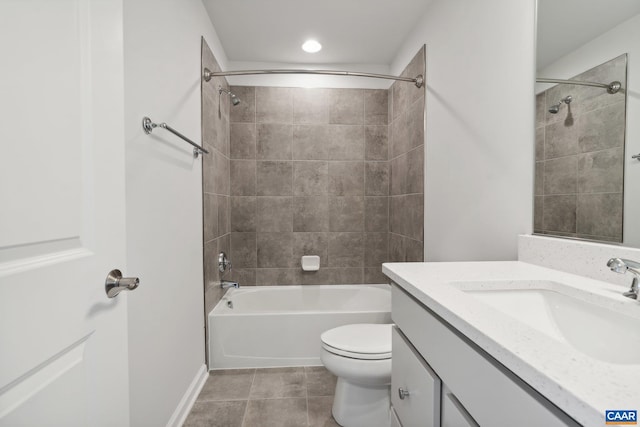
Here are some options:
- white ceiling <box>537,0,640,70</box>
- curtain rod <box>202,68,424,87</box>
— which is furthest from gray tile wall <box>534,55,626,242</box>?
curtain rod <box>202,68,424,87</box>

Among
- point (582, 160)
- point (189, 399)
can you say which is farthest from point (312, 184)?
point (582, 160)

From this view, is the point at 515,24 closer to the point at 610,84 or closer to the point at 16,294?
the point at 610,84

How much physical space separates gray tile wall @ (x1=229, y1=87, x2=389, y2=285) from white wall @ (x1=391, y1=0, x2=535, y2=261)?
2.98ft

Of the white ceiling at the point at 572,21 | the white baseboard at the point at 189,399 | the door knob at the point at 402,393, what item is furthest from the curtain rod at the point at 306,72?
the white baseboard at the point at 189,399

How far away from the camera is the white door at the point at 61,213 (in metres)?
0.45

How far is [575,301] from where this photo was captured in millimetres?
821

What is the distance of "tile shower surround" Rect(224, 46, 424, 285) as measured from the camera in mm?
2846

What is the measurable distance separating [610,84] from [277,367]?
2369 millimetres

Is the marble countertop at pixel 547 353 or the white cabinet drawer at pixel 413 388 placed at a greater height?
the marble countertop at pixel 547 353

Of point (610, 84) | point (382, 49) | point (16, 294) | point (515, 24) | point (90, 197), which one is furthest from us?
point (382, 49)

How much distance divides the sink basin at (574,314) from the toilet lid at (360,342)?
30.8 inches

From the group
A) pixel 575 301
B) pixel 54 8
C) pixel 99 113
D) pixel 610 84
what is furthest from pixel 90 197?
pixel 610 84

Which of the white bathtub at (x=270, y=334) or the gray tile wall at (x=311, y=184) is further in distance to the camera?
the gray tile wall at (x=311, y=184)

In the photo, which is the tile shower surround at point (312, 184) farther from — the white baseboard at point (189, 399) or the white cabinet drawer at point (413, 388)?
the white cabinet drawer at point (413, 388)
